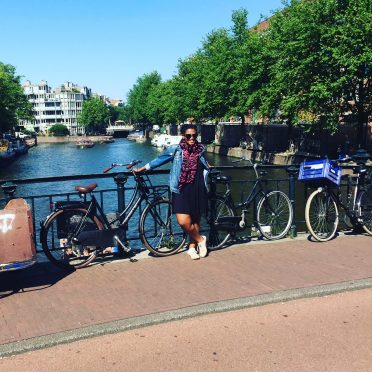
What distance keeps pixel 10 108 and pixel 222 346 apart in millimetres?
60442

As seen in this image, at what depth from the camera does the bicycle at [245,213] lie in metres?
6.55

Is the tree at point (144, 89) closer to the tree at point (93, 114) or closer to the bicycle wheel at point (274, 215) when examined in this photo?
the tree at point (93, 114)

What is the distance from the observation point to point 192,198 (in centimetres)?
592

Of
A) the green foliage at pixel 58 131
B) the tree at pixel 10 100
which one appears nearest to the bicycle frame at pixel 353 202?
the tree at pixel 10 100

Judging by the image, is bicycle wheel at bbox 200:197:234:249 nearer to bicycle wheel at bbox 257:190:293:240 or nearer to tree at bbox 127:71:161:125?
bicycle wheel at bbox 257:190:293:240

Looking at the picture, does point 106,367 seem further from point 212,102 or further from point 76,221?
point 212,102

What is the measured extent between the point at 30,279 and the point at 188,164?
7.16 ft

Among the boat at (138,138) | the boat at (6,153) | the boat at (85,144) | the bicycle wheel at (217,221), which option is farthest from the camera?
the boat at (138,138)

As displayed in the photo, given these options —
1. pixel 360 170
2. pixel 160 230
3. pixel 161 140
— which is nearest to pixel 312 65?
pixel 360 170

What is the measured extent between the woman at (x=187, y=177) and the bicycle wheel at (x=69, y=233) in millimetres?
895

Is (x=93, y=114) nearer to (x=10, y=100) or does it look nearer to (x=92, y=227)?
(x=10, y=100)

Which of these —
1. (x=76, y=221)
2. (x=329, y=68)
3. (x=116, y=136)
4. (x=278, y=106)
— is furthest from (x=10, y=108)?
(x=116, y=136)

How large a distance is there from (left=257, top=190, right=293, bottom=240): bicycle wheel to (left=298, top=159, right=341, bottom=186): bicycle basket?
442 millimetres

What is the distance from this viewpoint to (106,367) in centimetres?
345
